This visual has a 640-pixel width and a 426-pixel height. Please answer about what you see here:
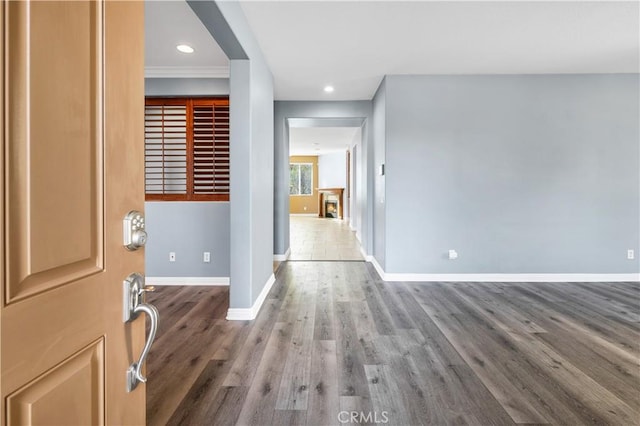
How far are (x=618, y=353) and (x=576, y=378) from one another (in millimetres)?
592

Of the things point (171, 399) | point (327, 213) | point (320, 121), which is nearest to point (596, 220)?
point (320, 121)

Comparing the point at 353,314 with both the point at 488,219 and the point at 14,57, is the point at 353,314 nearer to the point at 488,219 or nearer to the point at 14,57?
the point at 488,219

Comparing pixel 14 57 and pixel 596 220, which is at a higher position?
pixel 14 57

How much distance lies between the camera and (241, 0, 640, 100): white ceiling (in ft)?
8.02

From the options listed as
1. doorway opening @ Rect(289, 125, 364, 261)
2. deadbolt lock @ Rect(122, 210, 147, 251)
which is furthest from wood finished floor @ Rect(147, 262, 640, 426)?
doorway opening @ Rect(289, 125, 364, 261)

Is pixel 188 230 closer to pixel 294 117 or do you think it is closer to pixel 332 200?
pixel 294 117

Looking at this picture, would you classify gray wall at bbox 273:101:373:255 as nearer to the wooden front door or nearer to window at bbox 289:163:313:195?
the wooden front door

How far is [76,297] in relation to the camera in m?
0.56

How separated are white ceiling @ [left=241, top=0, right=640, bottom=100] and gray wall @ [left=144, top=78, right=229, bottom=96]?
26.1 inches

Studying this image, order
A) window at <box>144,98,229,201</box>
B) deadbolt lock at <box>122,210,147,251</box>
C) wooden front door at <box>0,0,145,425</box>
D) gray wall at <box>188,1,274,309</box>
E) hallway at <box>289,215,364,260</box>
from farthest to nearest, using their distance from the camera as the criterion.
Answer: hallway at <box>289,215,364,260</box> → window at <box>144,98,229,201</box> → gray wall at <box>188,1,274,309</box> → deadbolt lock at <box>122,210,147,251</box> → wooden front door at <box>0,0,145,425</box>

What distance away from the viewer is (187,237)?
11.9ft

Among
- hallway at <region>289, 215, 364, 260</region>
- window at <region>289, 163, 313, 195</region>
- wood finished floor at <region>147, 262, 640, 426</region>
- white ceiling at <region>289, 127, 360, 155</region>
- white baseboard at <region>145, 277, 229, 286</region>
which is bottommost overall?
wood finished floor at <region>147, 262, 640, 426</region>

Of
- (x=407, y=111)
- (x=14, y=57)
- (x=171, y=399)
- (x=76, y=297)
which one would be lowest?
(x=171, y=399)

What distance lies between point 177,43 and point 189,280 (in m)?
2.53
